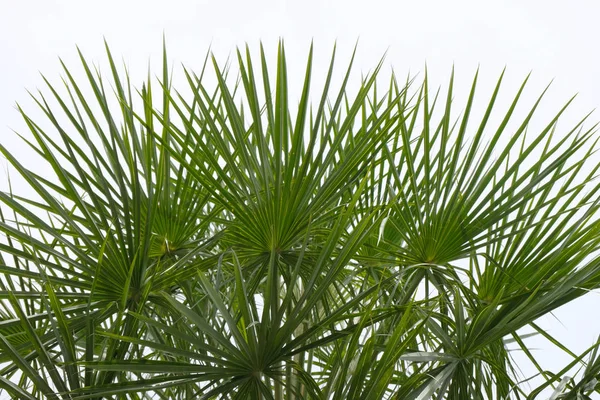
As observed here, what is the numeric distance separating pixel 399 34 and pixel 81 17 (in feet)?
5.34

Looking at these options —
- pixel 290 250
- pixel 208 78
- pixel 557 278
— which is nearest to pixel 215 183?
pixel 290 250

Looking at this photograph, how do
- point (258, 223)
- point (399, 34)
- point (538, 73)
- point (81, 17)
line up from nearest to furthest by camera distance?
point (258, 223) < point (538, 73) < point (399, 34) < point (81, 17)

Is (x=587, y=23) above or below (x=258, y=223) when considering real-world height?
above

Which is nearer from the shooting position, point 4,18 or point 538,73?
point 538,73

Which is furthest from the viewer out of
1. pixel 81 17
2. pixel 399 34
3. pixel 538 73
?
pixel 81 17

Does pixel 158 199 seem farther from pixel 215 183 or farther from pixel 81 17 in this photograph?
pixel 81 17

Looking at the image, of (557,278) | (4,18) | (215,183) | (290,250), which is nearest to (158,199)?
(215,183)

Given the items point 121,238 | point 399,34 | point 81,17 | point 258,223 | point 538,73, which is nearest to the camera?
point 121,238

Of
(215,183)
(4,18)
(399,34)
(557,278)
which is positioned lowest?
(557,278)

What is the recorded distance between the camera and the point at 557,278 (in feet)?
6.21

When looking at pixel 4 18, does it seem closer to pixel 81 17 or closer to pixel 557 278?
pixel 81 17

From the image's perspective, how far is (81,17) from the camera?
12.5 ft

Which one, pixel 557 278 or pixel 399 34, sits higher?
pixel 399 34

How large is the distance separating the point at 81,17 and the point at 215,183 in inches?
93.0
